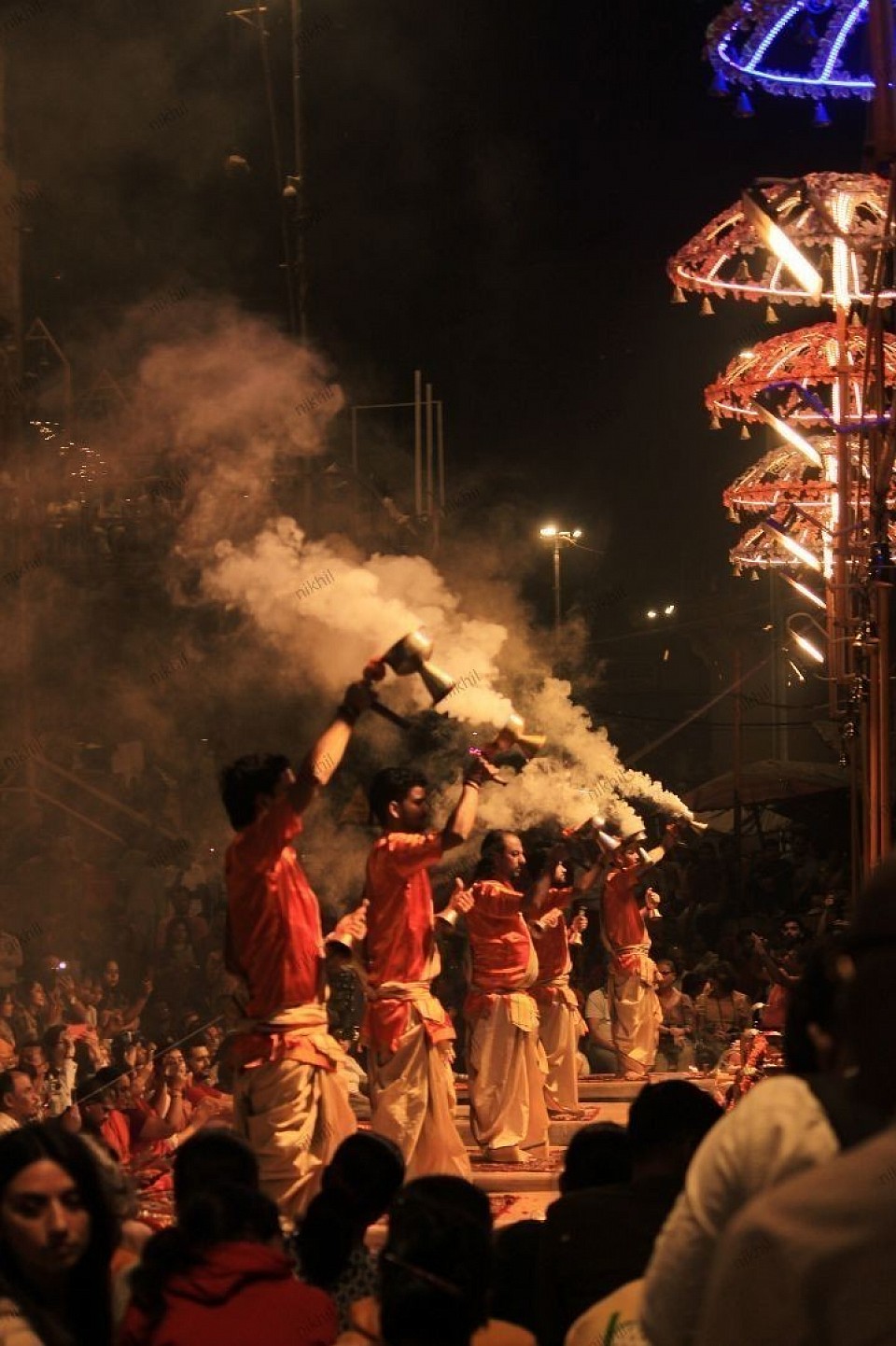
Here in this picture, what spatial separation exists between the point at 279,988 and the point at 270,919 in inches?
10.8

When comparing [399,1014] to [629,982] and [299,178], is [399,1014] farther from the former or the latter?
[299,178]

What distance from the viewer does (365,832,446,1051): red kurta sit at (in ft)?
27.2

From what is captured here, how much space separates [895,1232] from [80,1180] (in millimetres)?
2516

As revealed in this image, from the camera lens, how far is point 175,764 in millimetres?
18844

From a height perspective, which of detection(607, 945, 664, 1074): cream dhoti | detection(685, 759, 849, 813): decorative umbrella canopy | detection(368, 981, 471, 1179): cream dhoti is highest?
detection(368, 981, 471, 1179): cream dhoti

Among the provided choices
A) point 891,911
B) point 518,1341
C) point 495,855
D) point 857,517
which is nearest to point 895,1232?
point 891,911

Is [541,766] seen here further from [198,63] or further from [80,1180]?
[80,1180]

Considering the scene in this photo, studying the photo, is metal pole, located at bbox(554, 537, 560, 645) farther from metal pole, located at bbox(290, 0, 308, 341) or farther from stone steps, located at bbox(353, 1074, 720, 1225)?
stone steps, located at bbox(353, 1074, 720, 1225)

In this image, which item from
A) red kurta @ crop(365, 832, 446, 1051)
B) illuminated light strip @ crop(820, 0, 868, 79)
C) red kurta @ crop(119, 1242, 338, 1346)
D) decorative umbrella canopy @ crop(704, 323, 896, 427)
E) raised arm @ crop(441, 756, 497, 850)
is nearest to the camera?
red kurta @ crop(119, 1242, 338, 1346)

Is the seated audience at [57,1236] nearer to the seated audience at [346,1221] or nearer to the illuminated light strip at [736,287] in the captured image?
the seated audience at [346,1221]

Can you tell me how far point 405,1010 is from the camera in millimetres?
8312

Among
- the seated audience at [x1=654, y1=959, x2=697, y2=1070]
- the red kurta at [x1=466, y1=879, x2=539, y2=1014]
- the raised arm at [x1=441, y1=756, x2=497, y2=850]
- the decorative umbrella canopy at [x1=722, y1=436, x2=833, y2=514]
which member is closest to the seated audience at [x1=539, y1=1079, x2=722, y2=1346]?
the raised arm at [x1=441, y1=756, x2=497, y2=850]

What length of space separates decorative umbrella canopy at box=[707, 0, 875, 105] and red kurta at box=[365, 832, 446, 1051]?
411 cm

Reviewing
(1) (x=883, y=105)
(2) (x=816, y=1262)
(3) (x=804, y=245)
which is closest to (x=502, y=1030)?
(3) (x=804, y=245)
